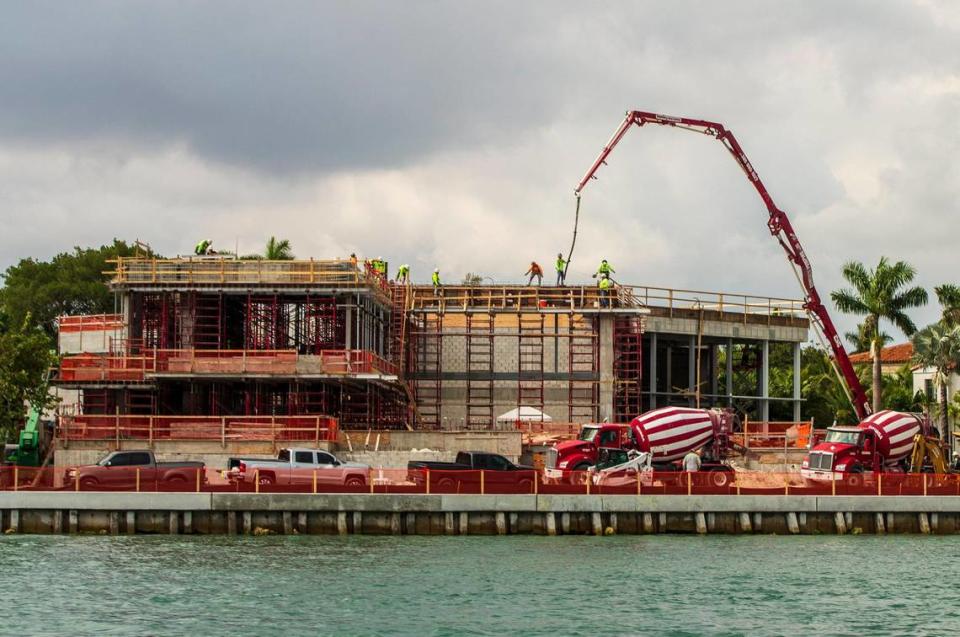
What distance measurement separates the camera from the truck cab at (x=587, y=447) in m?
63.2

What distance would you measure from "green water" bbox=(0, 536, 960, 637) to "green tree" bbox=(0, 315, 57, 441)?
53.6ft

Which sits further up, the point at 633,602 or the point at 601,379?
the point at 601,379

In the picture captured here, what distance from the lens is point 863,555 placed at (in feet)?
178

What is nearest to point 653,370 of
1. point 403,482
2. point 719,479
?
point 719,479

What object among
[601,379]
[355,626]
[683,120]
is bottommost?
[355,626]

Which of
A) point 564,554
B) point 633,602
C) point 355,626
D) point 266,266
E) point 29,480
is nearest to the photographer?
point 355,626

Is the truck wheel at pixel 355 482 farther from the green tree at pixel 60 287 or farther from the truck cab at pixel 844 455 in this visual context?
the green tree at pixel 60 287

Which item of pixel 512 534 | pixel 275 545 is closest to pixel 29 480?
pixel 275 545

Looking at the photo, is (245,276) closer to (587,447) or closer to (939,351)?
(587,447)

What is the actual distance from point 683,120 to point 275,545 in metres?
39.1

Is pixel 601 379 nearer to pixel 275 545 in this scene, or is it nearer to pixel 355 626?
pixel 275 545

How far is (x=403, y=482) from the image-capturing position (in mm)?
57281

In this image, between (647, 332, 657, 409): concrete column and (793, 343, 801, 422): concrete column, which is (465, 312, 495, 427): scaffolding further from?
(793, 343, 801, 422): concrete column

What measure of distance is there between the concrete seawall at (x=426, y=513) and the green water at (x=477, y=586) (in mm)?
855
